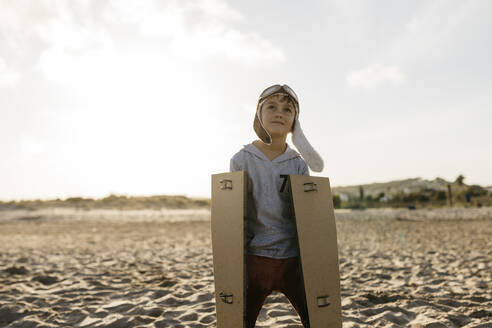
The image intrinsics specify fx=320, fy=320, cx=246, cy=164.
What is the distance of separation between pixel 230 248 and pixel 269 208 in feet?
1.12

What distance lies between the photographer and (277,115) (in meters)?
2.14

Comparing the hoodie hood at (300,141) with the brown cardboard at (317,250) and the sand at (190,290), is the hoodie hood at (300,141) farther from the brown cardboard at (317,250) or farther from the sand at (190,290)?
the sand at (190,290)

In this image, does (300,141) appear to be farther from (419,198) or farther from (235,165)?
(419,198)

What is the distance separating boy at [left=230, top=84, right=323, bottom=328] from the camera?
6.44 ft

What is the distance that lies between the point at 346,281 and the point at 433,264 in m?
2.23

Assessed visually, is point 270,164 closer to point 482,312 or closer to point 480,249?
point 482,312

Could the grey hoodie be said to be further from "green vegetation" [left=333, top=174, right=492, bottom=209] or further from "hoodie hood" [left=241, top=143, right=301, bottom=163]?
"green vegetation" [left=333, top=174, right=492, bottom=209]

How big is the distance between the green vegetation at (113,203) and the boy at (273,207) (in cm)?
3051

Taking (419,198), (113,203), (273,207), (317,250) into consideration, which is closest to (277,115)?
(273,207)

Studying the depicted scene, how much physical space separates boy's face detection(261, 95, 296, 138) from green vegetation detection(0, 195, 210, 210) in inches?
1202

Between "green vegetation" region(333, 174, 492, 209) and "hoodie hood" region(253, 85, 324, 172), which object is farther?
"green vegetation" region(333, 174, 492, 209)

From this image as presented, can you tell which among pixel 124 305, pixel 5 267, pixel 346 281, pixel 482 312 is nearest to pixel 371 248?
pixel 346 281

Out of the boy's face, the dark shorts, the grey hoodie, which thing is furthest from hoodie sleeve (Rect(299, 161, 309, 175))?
the dark shorts

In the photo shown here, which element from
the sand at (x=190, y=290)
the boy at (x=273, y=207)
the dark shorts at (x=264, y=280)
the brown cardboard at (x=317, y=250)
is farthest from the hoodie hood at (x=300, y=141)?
the sand at (x=190, y=290)
